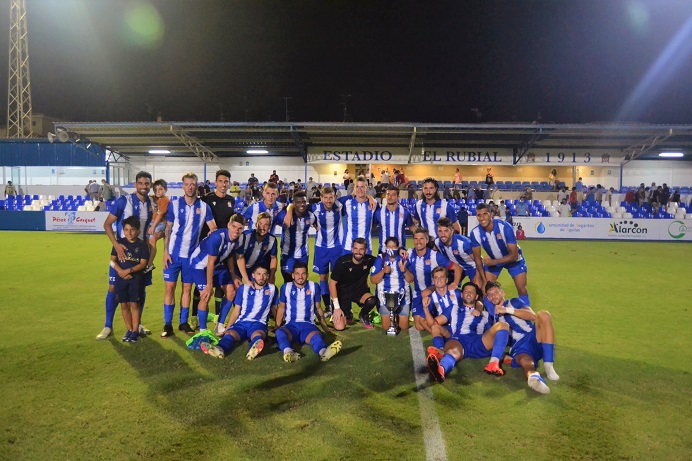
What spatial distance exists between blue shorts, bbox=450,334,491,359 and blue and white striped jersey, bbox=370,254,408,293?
4.86ft

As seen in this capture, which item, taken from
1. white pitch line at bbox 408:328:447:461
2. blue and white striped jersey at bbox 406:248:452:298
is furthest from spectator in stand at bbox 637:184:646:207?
white pitch line at bbox 408:328:447:461

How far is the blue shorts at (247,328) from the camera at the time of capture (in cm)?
570

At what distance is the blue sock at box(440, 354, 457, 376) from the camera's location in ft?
15.8

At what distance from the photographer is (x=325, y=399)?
422cm

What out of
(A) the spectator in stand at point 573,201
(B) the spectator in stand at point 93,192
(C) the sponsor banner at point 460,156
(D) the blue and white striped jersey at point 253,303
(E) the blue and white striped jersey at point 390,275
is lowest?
(D) the blue and white striped jersey at point 253,303

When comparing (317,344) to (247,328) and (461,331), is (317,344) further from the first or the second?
(461,331)

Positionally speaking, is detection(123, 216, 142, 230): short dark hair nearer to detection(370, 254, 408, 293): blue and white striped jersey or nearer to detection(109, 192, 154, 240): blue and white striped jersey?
detection(109, 192, 154, 240): blue and white striped jersey

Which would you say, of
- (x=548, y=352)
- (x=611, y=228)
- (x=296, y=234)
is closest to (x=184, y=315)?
(x=296, y=234)

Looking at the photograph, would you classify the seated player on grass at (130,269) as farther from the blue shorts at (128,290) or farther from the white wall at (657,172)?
the white wall at (657,172)

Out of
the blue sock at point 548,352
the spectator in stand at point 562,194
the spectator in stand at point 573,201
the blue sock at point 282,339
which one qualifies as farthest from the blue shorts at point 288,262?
the spectator in stand at point 562,194

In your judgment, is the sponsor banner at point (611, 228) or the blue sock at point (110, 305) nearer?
the blue sock at point (110, 305)

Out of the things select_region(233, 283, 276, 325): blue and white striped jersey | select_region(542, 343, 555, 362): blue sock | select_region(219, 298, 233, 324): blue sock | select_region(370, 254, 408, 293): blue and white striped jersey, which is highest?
select_region(370, 254, 408, 293): blue and white striped jersey

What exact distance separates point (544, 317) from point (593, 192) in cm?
2347

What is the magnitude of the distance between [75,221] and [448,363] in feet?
71.5
